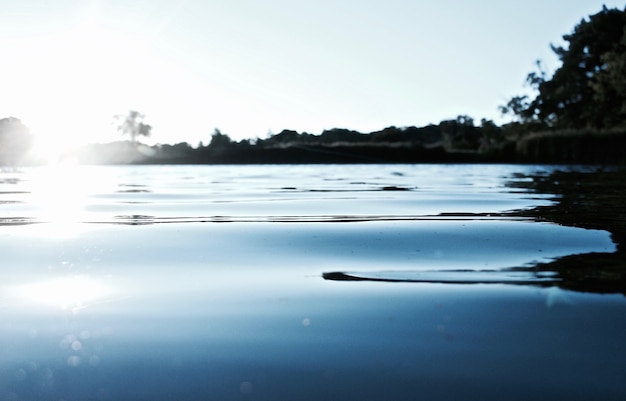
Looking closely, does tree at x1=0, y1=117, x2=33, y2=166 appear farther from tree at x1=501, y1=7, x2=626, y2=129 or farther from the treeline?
tree at x1=501, y1=7, x2=626, y2=129

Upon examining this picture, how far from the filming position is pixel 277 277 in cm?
242

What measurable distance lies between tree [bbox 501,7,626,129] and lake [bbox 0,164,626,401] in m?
37.3

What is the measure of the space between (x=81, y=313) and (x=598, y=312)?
1.42 metres

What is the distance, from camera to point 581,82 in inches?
1660

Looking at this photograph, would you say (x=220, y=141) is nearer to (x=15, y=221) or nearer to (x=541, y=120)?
(x=541, y=120)

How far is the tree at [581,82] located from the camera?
3978 cm

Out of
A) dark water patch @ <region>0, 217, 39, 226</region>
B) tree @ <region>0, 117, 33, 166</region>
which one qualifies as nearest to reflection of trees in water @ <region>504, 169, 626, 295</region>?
dark water patch @ <region>0, 217, 39, 226</region>

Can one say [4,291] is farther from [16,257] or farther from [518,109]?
[518,109]

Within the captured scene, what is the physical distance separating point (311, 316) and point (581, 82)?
44.5m

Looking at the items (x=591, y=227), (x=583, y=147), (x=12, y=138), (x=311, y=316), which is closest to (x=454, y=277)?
(x=311, y=316)

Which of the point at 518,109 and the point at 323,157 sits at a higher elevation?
the point at 518,109

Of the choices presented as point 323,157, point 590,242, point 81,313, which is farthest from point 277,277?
point 323,157

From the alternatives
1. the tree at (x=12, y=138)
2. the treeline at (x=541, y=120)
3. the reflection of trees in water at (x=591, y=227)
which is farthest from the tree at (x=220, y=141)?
the reflection of trees in water at (x=591, y=227)

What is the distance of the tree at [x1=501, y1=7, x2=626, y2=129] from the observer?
39.8m
